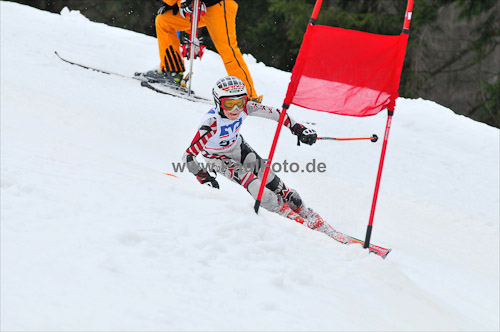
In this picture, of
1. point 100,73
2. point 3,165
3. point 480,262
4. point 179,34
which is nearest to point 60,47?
point 100,73

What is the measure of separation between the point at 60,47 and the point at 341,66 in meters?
6.87

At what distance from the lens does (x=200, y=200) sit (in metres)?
3.81

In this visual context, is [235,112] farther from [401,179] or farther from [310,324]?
[401,179]

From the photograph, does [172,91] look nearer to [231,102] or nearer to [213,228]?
[231,102]

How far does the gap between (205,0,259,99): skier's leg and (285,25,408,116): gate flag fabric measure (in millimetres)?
3154

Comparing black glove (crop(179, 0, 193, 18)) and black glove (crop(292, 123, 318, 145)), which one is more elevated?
black glove (crop(179, 0, 193, 18))

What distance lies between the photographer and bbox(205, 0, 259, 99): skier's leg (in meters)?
7.54

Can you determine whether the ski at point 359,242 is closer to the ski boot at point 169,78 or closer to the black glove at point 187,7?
the black glove at point 187,7

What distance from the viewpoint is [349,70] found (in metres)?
4.35

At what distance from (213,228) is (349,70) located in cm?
177

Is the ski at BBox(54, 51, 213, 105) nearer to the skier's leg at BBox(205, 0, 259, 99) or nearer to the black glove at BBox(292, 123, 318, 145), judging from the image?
the skier's leg at BBox(205, 0, 259, 99)

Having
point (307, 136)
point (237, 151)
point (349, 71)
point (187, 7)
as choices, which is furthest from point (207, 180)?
point (187, 7)

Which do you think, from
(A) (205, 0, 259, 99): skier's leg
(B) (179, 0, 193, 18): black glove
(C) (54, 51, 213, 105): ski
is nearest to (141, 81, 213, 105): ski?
(C) (54, 51, 213, 105): ski

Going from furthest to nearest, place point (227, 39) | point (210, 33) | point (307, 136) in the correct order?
point (210, 33) < point (227, 39) < point (307, 136)
